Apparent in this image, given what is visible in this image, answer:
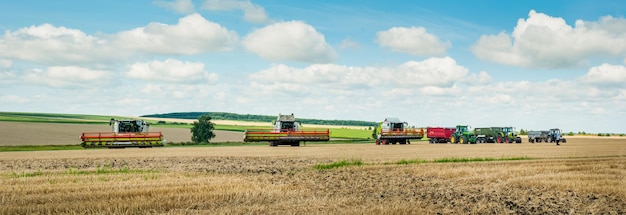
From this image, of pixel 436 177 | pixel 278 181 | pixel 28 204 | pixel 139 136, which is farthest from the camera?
pixel 139 136

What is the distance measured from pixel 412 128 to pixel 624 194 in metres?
51.0

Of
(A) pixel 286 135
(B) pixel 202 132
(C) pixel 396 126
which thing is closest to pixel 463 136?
(C) pixel 396 126

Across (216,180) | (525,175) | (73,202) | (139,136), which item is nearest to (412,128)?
(139,136)

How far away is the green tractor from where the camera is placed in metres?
65.9

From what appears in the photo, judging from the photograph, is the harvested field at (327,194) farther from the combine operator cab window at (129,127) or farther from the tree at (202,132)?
the tree at (202,132)

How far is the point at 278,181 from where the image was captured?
15828 mm

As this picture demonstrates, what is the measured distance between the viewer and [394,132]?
6162cm

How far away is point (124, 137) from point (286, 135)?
14646mm

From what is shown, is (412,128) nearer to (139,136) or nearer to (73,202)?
(139,136)

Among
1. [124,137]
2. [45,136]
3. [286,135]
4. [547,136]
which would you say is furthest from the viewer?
[45,136]

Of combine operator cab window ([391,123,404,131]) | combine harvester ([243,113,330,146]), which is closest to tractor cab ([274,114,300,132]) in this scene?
combine harvester ([243,113,330,146])

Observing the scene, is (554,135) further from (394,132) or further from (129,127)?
(129,127)

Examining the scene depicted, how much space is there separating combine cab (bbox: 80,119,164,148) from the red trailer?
3761cm

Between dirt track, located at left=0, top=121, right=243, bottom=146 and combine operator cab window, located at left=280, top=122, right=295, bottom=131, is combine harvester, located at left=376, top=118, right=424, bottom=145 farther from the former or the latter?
dirt track, located at left=0, top=121, right=243, bottom=146
